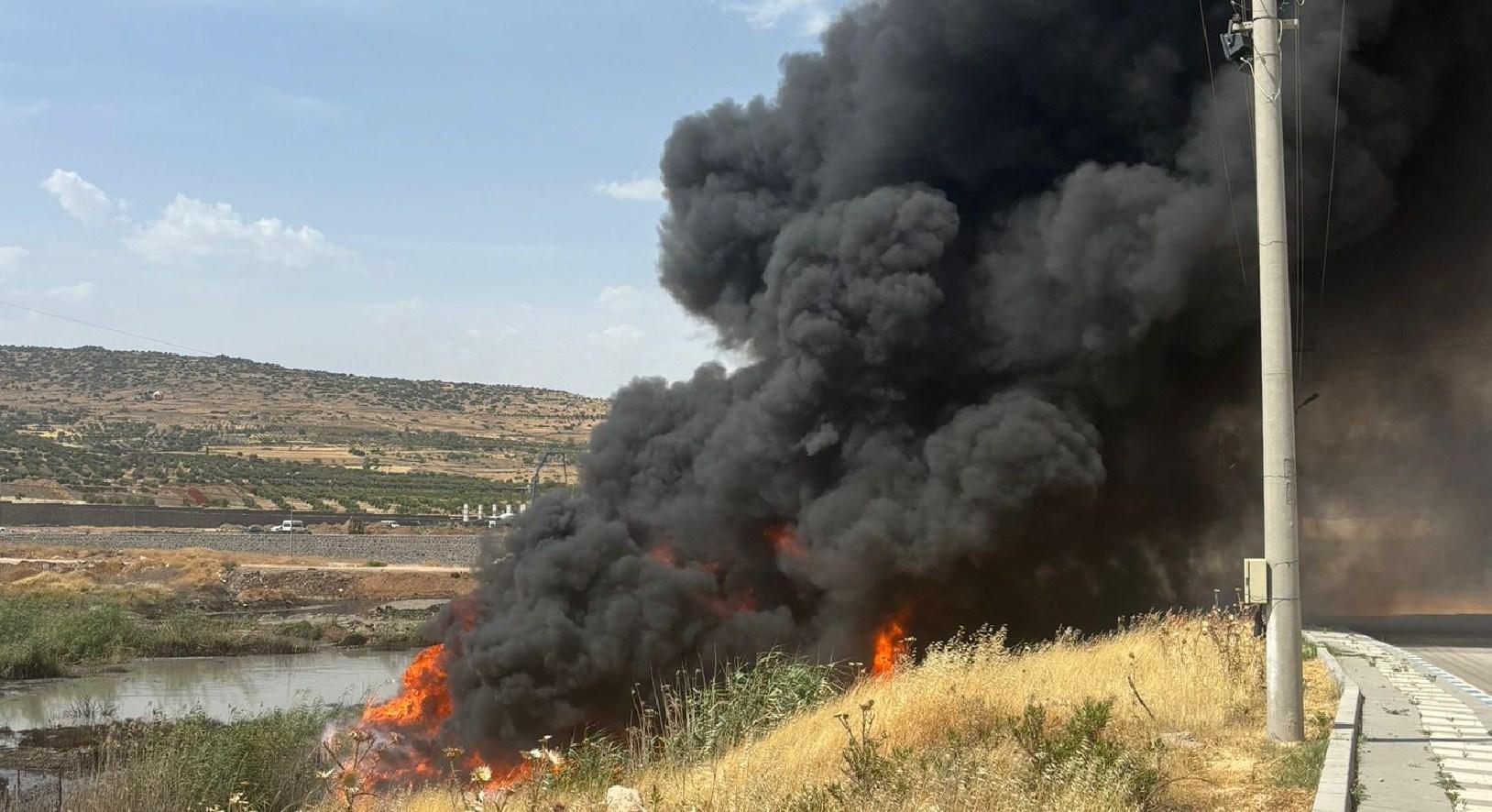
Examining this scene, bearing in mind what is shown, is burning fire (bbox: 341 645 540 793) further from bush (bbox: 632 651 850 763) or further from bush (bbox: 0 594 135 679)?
bush (bbox: 0 594 135 679)

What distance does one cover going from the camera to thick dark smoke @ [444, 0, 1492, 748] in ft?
76.9

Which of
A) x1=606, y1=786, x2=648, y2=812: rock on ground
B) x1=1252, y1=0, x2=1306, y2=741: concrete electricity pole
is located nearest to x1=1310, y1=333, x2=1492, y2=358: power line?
x1=1252, y1=0, x2=1306, y2=741: concrete electricity pole

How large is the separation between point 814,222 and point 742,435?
180 inches

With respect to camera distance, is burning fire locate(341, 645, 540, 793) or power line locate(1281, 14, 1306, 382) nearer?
power line locate(1281, 14, 1306, 382)

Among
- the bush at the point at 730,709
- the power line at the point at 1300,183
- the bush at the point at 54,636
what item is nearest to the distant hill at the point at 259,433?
the bush at the point at 54,636

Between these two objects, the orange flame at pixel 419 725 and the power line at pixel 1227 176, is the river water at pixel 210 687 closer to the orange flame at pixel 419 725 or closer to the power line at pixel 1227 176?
the orange flame at pixel 419 725

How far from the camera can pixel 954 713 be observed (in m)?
11.5

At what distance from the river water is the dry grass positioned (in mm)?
18588

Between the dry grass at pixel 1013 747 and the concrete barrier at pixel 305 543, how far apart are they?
187ft

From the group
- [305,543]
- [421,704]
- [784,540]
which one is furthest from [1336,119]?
[305,543]

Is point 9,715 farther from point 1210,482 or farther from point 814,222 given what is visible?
point 1210,482

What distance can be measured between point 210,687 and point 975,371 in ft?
84.6

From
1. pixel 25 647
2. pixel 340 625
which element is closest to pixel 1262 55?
pixel 25 647

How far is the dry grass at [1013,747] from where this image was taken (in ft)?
26.4
